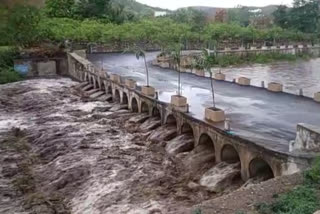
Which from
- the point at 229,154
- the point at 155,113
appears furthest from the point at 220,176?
the point at 155,113

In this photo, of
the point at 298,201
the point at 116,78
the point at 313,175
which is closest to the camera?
the point at 298,201

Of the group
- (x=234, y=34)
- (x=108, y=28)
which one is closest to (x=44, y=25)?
(x=108, y=28)

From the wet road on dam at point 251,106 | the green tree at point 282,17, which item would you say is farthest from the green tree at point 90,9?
the wet road on dam at point 251,106

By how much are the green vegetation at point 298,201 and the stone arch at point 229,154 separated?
25.7 feet

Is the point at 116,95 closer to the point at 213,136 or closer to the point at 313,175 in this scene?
the point at 213,136

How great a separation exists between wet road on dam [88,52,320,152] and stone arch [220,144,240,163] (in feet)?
2.81

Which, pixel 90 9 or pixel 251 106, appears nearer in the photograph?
pixel 251 106

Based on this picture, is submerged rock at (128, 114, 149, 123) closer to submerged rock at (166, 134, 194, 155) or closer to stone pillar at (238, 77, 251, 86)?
submerged rock at (166, 134, 194, 155)

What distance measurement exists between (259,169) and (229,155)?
2.26m

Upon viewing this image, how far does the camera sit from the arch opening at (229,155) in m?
21.7

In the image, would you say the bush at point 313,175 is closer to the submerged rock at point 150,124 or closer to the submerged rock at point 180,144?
the submerged rock at point 180,144

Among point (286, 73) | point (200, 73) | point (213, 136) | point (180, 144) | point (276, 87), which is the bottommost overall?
point (180, 144)

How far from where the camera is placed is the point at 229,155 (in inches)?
866

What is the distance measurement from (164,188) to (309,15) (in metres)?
76.4
